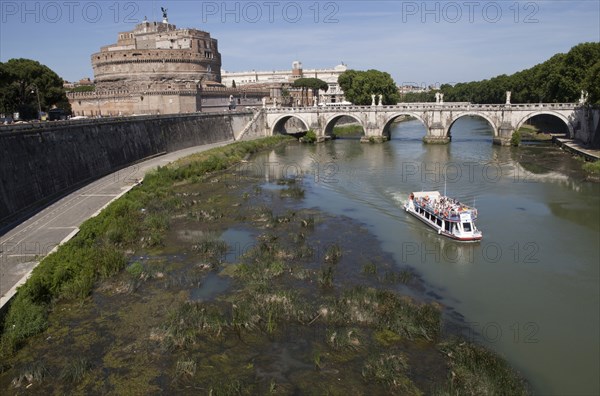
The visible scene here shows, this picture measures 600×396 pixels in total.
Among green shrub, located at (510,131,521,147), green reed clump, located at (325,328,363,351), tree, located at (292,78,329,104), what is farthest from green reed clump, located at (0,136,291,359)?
tree, located at (292,78,329,104)

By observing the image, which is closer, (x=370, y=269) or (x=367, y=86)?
(x=370, y=269)

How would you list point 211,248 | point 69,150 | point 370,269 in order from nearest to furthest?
point 370,269 → point 211,248 → point 69,150

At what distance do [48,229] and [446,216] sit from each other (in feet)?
52.5

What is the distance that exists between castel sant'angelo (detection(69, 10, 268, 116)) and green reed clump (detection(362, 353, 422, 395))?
50730mm

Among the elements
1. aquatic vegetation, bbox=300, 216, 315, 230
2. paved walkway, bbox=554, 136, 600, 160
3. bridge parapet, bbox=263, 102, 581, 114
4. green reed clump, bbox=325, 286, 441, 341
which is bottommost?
green reed clump, bbox=325, 286, 441, 341

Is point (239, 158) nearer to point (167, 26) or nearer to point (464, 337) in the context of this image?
point (464, 337)

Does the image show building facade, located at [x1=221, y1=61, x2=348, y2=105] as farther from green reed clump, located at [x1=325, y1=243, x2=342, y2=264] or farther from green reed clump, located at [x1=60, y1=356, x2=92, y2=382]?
green reed clump, located at [x1=60, y1=356, x2=92, y2=382]

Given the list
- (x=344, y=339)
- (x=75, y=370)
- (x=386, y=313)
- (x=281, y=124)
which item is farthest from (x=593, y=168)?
(x=281, y=124)

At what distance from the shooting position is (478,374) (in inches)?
414

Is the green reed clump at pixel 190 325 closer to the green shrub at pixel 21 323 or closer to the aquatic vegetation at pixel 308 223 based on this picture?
the green shrub at pixel 21 323

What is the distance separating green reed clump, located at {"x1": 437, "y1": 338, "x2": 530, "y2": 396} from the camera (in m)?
10.0

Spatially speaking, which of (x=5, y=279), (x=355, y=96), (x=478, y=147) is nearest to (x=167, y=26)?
(x=355, y=96)

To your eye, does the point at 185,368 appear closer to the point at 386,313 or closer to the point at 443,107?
the point at 386,313

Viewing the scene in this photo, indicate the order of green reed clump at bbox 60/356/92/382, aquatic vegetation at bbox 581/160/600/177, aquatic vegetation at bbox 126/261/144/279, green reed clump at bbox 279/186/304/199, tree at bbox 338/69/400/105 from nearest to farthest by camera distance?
1. green reed clump at bbox 60/356/92/382
2. aquatic vegetation at bbox 126/261/144/279
3. green reed clump at bbox 279/186/304/199
4. aquatic vegetation at bbox 581/160/600/177
5. tree at bbox 338/69/400/105
